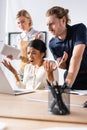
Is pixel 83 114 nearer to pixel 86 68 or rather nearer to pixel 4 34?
pixel 86 68

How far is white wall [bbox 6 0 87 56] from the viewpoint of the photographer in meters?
3.46

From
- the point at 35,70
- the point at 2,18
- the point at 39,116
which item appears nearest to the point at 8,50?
the point at 35,70

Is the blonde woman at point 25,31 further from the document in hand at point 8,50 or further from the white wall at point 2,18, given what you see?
the document in hand at point 8,50

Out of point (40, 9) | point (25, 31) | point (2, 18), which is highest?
point (40, 9)

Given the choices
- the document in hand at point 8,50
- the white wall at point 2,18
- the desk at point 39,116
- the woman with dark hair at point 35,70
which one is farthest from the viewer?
the white wall at point 2,18

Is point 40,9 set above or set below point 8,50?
above

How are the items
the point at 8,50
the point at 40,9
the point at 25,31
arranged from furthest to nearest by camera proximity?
the point at 40,9, the point at 25,31, the point at 8,50

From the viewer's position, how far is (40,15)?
3.70m

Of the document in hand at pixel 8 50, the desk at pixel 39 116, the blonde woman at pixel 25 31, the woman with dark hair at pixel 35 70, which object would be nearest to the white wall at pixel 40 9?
the blonde woman at pixel 25 31

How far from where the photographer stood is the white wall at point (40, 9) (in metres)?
3.46

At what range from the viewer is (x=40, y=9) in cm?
370

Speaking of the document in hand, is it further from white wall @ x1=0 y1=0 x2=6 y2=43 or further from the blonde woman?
white wall @ x1=0 y1=0 x2=6 y2=43

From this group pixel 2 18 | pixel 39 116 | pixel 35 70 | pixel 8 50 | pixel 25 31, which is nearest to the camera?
pixel 39 116

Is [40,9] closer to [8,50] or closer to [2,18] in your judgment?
[2,18]
